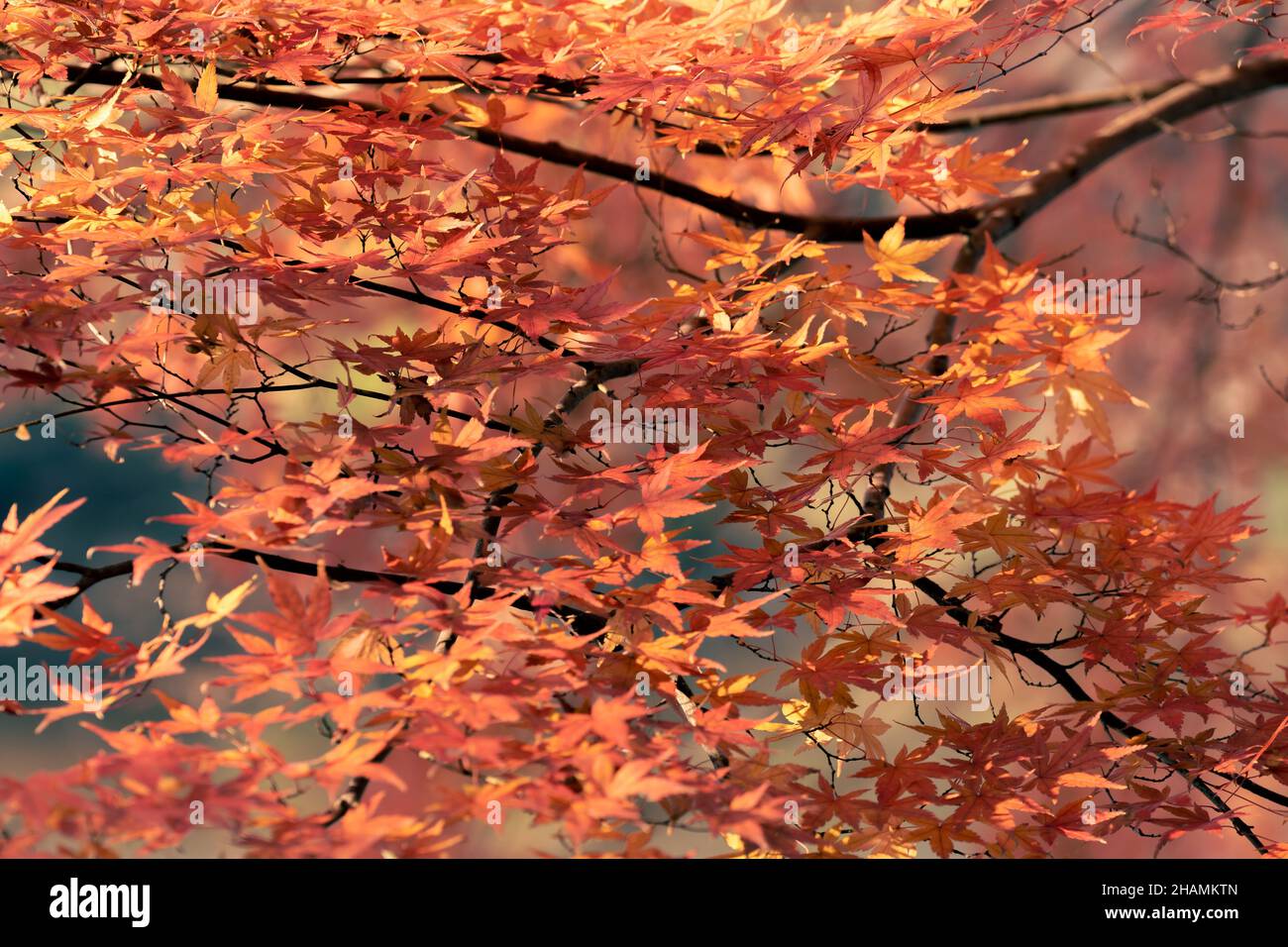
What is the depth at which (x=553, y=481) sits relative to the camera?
5.37 ft

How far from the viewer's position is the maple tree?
106 cm

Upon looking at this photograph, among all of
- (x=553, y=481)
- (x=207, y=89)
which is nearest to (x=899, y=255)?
(x=553, y=481)

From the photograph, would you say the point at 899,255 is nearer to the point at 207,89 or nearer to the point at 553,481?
the point at 553,481

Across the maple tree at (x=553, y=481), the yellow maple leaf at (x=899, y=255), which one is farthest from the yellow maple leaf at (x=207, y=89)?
the yellow maple leaf at (x=899, y=255)

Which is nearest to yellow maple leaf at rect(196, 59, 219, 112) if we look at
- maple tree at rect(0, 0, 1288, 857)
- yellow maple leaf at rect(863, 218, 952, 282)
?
maple tree at rect(0, 0, 1288, 857)

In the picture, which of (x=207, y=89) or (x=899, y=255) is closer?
(x=207, y=89)

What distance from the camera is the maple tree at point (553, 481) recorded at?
1.06 metres

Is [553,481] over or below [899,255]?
below

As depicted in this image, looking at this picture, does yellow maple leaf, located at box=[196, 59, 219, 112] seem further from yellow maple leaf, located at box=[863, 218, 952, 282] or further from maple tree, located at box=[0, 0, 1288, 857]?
yellow maple leaf, located at box=[863, 218, 952, 282]

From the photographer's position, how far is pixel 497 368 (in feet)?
4.43

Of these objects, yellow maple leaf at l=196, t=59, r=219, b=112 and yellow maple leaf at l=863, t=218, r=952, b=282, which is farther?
yellow maple leaf at l=863, t=218, r=952, b=282
